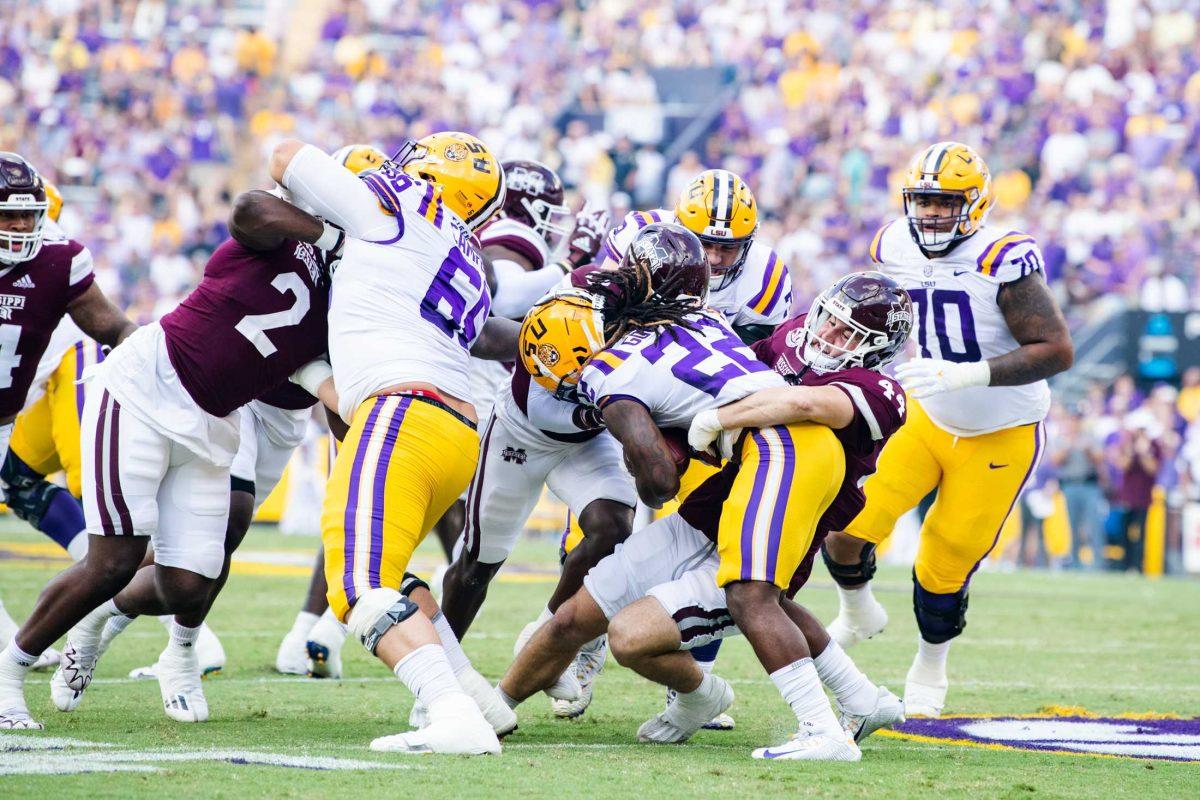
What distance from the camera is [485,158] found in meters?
5.04

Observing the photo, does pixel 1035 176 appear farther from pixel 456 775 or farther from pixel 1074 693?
pixel 456 775

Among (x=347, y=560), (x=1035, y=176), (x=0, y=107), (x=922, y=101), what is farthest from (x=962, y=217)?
(x=0, y=107)

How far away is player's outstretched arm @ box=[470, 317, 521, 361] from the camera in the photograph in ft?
17.0

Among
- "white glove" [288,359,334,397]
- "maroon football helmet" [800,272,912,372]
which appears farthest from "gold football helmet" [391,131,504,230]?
"maroon football helmet" [800,272,912,372]

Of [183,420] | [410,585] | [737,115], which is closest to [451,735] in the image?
[410,585]

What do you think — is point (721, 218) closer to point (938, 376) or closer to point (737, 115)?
point (938, 376)

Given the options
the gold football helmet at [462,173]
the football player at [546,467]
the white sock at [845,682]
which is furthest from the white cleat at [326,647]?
the white sock at [845,682]

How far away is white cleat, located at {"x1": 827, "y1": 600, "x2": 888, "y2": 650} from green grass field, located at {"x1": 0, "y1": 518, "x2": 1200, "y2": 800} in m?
0.23

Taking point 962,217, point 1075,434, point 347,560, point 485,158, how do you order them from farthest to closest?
1. point 1075,434
2. point 962,217
3. point 485,158
4. point 347,560

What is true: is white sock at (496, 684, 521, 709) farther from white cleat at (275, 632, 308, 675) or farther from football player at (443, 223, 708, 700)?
white cleat at (275, 632, 308, 675)

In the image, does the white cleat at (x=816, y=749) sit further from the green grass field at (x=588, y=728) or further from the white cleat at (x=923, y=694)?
the white cleat at (x=923, y=694)

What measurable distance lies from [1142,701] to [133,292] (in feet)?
46.6

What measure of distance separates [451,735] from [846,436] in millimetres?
1415

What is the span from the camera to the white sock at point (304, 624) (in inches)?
260
